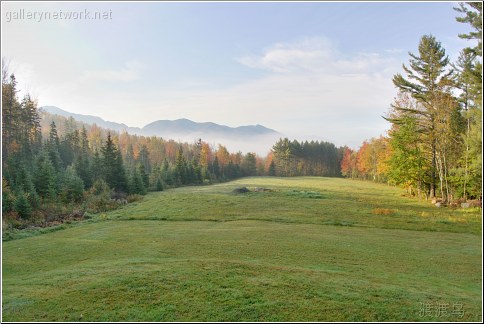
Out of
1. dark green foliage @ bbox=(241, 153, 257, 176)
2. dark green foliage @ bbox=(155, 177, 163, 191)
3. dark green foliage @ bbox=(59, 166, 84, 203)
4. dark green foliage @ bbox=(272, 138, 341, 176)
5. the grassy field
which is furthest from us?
dark green foliage @ bbox=(272, 138, 341, 176)

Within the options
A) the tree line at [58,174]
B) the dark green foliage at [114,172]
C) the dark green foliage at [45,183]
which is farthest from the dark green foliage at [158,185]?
the dark green foliage at [45,183]

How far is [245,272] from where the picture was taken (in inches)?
380

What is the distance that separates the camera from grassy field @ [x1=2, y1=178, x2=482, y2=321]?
23.9ft

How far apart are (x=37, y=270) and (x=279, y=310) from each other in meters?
8.77

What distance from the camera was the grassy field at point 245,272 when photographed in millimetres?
7270

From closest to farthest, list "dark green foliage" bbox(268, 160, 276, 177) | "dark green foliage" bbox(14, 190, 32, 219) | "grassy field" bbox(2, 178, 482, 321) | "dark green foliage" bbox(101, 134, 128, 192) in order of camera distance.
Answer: "grassy field" bbox(2, 178, 482, 321) < "dark green foliage" bbox(14, 190, 32, 219) < "dark green foliage" bbox(101, 134, 128, 192) < "dark green foliage" bbox(268, 160, 276, 177)

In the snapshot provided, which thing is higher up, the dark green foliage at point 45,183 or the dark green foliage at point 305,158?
the dark green foliage at point 305,158

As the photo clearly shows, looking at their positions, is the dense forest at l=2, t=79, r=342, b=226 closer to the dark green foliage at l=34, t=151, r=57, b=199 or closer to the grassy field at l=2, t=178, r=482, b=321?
the dark green foliage at l=34, t=151, r=57, b=199

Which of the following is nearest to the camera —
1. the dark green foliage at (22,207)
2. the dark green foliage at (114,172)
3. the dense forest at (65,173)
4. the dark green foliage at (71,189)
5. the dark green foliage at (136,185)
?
the dark green foliage at (22,207)

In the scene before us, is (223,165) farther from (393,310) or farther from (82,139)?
(393,310)

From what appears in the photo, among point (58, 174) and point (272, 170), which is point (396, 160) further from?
point (272, 170)

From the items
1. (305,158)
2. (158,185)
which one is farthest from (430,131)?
(305,158)

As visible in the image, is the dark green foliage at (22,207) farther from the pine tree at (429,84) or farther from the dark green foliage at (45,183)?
the pine tree at (429,84)

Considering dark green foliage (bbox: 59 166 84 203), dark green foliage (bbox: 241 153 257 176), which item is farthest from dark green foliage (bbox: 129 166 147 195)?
dark green foliage (bbox: 241 153 257 176)
